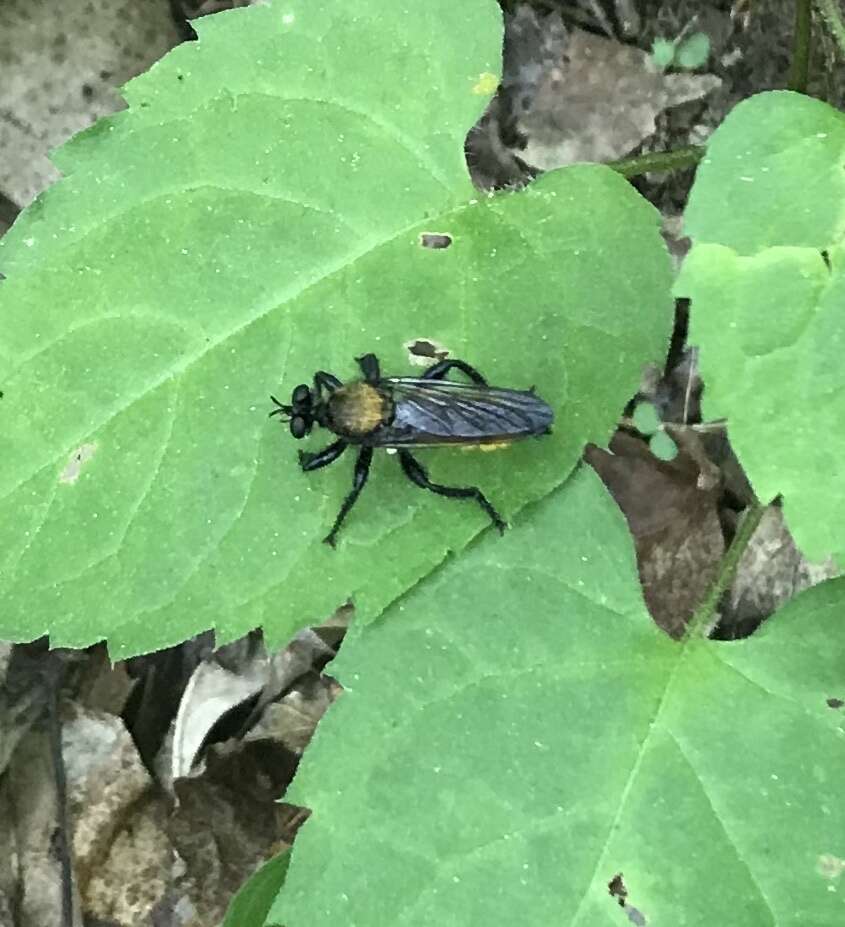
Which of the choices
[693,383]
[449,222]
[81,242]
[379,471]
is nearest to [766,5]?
[693,383]

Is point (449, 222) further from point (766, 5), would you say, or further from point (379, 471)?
point (766, 5)

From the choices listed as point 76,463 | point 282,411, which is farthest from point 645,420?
point 76,463

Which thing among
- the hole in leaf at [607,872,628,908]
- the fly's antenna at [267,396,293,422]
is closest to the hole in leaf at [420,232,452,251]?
the fly's antenna at [267,396,293,422]

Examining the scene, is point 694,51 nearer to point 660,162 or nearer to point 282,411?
point 660,162

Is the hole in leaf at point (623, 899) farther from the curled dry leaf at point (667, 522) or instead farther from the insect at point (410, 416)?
the curled dry leaf at point (667, 522)

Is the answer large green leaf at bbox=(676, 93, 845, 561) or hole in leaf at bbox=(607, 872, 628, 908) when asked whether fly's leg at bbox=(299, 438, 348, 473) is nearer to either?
large green leaf at bbox=(676, 93, 845, 561)
